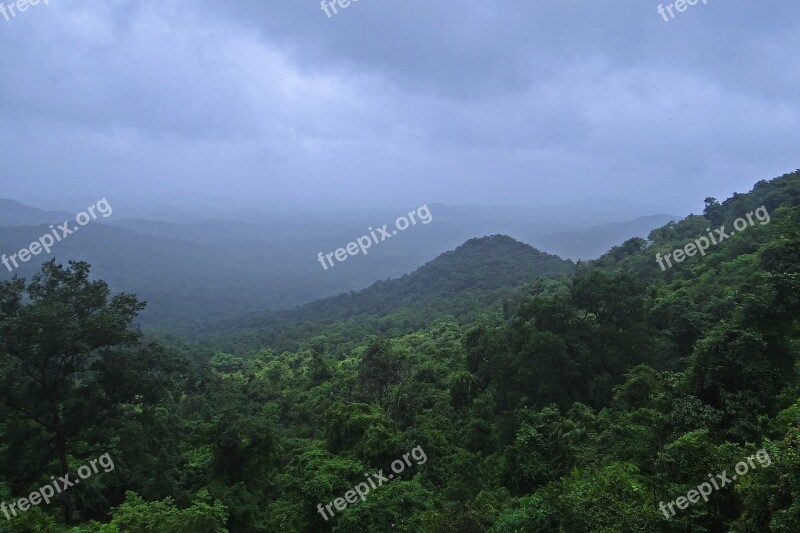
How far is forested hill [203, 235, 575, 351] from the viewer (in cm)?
6962

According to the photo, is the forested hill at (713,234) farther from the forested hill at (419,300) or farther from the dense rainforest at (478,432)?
the forested hill at (419,300)

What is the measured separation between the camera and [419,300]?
300ft

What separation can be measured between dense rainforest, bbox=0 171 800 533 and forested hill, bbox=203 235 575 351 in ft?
124

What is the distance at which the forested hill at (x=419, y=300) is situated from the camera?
69.6 meters

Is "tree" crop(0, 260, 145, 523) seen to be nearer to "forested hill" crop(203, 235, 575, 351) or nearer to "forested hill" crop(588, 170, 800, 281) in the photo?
"forested hill" crop(588, 170, 800, 281)

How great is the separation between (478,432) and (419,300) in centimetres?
7231

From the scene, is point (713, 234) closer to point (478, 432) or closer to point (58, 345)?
point (478, 432)

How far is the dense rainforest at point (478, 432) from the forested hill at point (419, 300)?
37.7m

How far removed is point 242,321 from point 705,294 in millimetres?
102177

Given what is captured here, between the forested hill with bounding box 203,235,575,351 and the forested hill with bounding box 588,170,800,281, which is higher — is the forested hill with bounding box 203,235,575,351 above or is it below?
above

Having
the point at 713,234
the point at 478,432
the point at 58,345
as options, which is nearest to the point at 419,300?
the point at 713,234

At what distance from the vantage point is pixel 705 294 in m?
24.5

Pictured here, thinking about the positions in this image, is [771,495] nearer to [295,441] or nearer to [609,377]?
[609,377]

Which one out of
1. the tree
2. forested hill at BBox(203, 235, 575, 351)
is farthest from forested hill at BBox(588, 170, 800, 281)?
the tree
